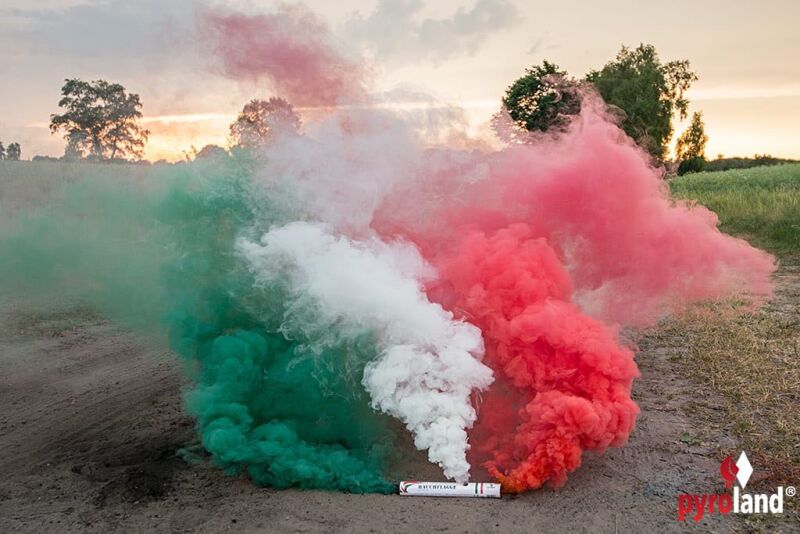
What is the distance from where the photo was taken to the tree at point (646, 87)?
3559 centimetres

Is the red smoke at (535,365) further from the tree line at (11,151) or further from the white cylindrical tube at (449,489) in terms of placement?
the tree line at (11,151)

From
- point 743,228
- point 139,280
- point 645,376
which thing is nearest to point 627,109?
point 743,228

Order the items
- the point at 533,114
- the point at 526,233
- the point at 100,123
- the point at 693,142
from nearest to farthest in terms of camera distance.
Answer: the point at 526,233
the point at 533,114
the point at 100,123
the point at 693,142

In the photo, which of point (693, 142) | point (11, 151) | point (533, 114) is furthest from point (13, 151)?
point (693, 142)

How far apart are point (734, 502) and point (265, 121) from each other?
5909 millimetres

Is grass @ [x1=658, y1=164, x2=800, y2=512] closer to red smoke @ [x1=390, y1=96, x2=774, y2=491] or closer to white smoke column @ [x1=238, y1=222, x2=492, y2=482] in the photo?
red smoke @ [x1=390, y1=96, x2=774, y2=491]

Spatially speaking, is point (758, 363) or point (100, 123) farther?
point (100, 123)

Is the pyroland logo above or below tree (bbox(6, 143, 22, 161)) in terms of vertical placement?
below

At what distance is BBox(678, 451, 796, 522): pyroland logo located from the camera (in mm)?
5801

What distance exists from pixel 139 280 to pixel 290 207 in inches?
140

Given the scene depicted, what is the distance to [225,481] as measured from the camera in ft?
21.8

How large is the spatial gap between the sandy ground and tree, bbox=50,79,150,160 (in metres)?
22.2

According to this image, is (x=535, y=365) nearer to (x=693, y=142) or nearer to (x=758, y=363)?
(x=758, y=363)

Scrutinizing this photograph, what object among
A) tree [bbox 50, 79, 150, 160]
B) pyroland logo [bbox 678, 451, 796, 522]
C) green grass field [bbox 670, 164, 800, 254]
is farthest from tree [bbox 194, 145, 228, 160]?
tree [bbox 50, 79, 150, 160]
